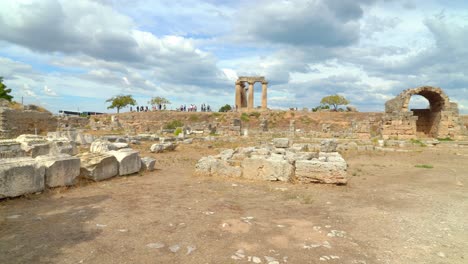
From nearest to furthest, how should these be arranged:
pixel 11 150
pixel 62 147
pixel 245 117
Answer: pixel 11 150, pixel 62 147, pixel 245 117

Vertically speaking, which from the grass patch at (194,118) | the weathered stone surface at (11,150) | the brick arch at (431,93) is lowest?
the weathered stone surface at (11,150)

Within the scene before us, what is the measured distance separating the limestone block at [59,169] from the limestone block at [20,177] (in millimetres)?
139

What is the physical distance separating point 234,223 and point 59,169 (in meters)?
4.50

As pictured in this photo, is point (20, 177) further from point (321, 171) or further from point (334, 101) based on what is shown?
point (334, 101)

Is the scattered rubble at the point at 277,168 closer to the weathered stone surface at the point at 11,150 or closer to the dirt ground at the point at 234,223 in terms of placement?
the dirt ground at the point at 234,223

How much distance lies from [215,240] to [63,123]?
95.1 feet

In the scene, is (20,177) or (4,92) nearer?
(20,177)

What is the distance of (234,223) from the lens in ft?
16.0

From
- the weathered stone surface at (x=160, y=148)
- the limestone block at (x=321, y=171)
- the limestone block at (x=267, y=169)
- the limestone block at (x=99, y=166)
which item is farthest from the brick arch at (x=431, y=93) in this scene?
the limestone block at (x=99, y=166)

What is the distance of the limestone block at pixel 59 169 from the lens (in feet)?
21.6

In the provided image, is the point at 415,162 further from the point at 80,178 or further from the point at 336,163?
the point at 80,178

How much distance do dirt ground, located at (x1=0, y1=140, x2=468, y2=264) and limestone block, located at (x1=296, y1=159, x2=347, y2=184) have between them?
252 mm

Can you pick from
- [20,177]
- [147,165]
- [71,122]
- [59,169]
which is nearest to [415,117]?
[147,165]

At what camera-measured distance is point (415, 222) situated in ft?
16.8
